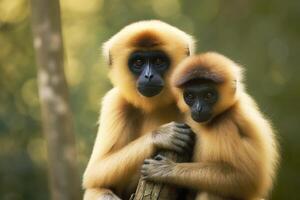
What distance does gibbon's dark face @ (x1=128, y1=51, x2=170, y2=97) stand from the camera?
7.88 meters

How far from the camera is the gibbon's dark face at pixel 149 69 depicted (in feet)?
25.8

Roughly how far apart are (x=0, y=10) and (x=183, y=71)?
11121 mm

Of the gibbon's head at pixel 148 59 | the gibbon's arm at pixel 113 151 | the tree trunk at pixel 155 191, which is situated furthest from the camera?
→ the gibbon's head at pixel 148 59

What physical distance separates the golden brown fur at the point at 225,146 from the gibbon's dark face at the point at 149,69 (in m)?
0.48

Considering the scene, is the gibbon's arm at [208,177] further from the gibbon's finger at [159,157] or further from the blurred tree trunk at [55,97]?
the blurred tree trunk at [55,97]

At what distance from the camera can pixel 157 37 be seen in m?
8.18

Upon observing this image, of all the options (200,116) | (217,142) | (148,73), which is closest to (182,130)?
(200,116)

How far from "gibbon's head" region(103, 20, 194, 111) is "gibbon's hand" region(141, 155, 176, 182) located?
0.85 metres

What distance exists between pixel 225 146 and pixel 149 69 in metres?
1.35

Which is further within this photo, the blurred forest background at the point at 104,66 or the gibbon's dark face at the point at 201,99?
the blurred forest background at the point at 104,66

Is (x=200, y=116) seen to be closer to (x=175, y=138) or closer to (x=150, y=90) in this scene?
(x=175, y=138)

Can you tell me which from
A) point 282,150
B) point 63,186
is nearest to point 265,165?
point 63,186

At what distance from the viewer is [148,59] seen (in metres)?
8.12

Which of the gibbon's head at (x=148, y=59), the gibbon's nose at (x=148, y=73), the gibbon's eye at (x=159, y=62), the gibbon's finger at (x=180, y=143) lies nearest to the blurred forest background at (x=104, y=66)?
the gibbon's head at (x=148, y=59)
